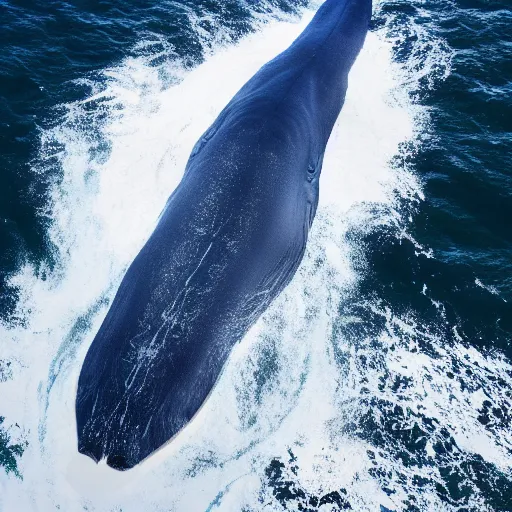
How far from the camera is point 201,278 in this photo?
627cm

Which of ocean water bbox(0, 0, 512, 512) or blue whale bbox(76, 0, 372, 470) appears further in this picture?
ocean water bbox(0, 0, 512, 512)

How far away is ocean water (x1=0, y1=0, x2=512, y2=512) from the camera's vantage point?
696 centimetres

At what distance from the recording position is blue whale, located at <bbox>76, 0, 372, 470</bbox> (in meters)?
5.63

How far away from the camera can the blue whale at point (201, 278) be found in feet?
18.5

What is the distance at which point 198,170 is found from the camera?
7766 millimetres

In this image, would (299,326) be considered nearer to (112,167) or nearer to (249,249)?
(249,249)

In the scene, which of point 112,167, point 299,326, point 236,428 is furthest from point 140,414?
point 112,167

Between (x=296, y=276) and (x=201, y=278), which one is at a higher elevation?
(x=201, y=278)

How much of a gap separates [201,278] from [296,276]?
343 cm

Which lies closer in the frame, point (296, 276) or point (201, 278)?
point (201, 278)

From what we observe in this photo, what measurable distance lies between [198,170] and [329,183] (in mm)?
4623

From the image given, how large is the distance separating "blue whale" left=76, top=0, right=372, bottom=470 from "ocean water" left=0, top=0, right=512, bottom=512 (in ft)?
2.08

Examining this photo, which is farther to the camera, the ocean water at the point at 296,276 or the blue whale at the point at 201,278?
the ocean water at the point at 296,276

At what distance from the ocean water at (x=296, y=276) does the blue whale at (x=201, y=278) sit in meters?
0.63
